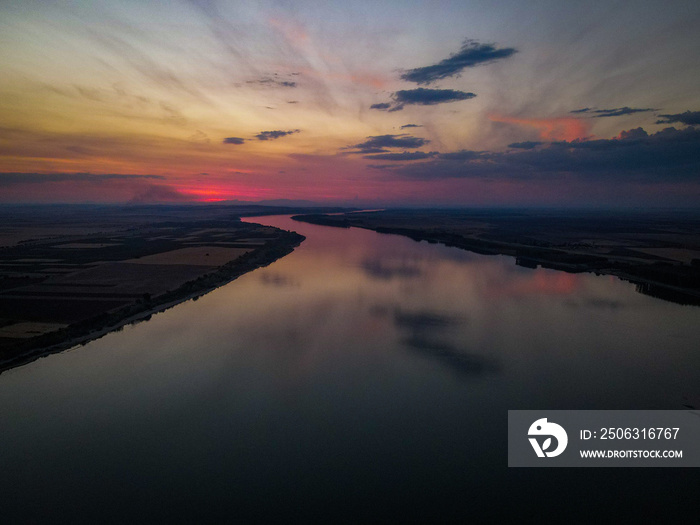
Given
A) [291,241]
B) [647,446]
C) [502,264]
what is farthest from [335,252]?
[647,446]

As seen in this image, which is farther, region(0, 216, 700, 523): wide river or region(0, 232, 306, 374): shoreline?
region(0, 232, 306, 374): shoreline

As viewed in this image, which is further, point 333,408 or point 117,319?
point 117,319

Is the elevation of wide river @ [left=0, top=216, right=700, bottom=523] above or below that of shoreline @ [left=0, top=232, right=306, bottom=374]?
below

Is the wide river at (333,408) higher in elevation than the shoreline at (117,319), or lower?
lower

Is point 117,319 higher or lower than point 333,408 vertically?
higher
